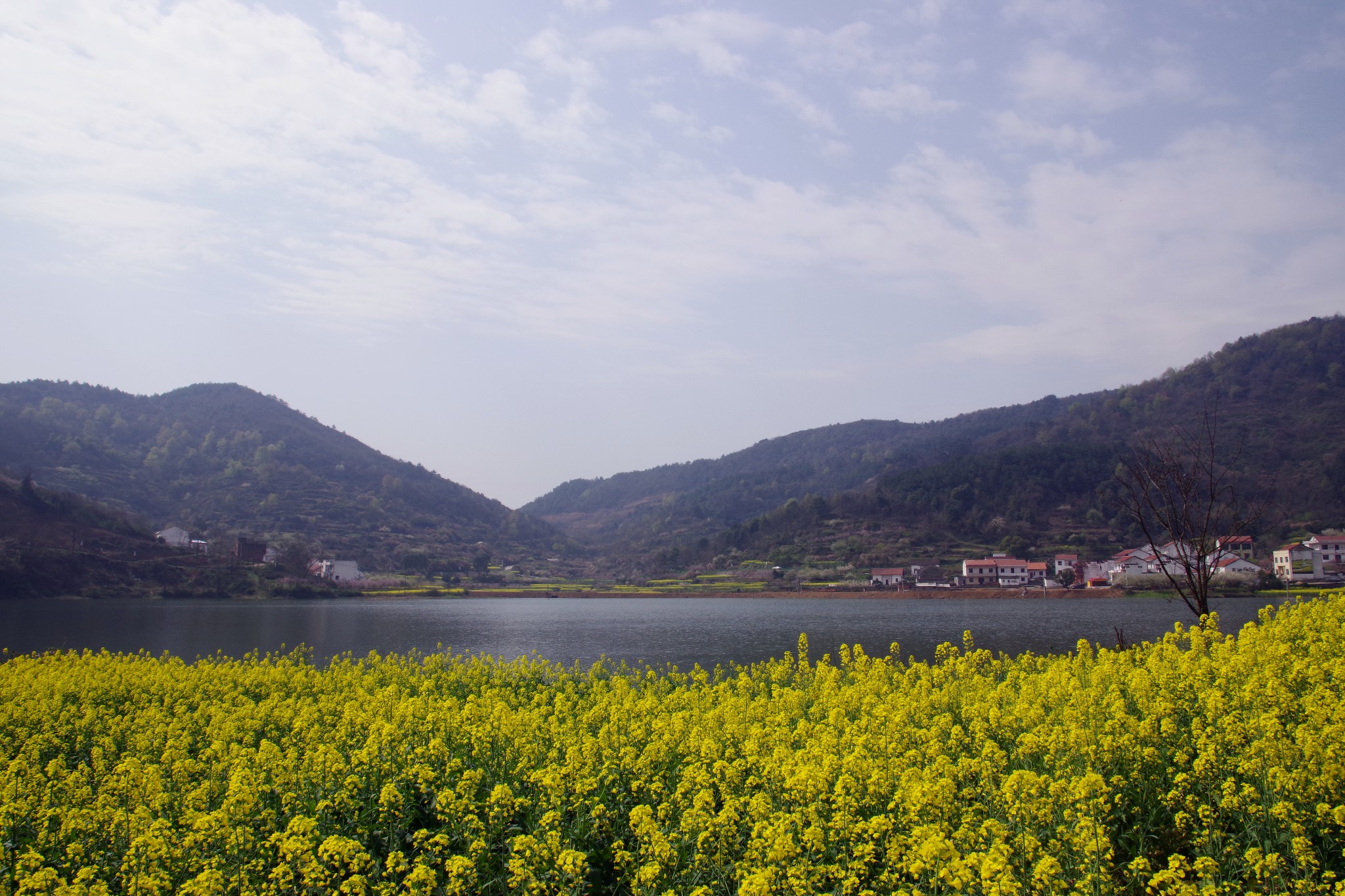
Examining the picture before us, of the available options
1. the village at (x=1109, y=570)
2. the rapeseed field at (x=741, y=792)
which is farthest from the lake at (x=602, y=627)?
the rapeseed field at (x=741, y=792)

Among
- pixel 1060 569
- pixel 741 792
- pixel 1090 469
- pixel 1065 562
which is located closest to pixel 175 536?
pixel 1060 569

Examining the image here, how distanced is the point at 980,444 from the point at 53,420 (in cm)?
17650

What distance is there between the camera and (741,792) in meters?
7.45

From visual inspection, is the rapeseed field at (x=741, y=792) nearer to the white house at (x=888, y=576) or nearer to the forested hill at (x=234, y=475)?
the white house at (x=888, y=576)

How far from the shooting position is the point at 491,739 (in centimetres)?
927

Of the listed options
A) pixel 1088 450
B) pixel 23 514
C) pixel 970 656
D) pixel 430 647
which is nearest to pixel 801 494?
pixel 1088 450

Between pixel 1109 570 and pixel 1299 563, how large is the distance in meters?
17.7

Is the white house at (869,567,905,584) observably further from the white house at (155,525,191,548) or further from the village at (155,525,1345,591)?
the white house at (155,525,191,548)

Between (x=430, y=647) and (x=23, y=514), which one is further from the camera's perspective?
(x=23, y=514)

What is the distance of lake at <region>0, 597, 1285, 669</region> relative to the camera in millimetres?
34250

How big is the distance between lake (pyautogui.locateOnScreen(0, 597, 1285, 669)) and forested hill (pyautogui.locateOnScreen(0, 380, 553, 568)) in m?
60.6

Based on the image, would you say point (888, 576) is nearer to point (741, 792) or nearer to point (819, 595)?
point (819, 595)

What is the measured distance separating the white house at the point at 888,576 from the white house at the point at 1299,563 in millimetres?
36587

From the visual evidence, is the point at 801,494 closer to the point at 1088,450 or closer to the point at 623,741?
the point at 1088,450
